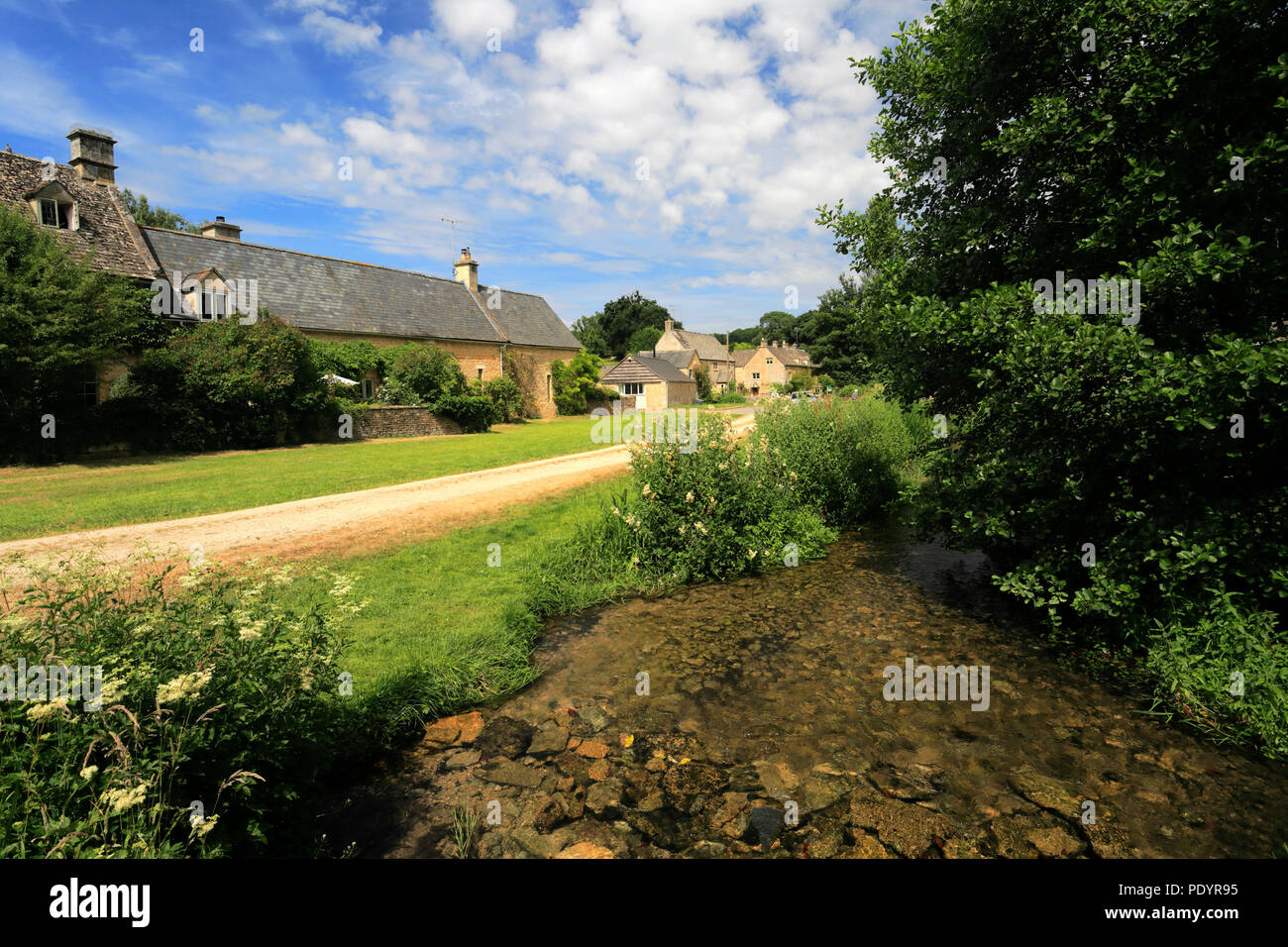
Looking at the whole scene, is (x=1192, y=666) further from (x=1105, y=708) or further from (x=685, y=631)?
(x=685, y=631)

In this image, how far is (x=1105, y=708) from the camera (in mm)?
5840

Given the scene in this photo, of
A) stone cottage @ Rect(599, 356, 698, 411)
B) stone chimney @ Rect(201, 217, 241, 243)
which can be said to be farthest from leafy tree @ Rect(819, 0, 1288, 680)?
stone cottage @ Rect(599, 356, 698, 411)

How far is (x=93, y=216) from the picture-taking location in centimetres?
2378

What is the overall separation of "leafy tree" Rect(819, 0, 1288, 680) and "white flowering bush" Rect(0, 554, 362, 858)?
6.82 metres

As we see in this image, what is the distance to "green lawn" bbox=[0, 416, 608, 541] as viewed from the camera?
10.9 metres

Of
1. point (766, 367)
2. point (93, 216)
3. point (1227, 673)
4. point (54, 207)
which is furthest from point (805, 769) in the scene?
point (766, 367)

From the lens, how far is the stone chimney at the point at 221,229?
108 feet

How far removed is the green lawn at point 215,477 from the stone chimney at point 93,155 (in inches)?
580

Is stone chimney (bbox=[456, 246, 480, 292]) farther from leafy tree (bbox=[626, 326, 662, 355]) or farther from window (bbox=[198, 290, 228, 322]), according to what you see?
leafy tree (bbox=[626, 326, 662, 355])

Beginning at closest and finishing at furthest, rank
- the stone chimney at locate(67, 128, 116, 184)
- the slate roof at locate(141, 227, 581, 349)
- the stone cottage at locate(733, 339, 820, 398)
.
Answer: the stone chimney at locate(67, 128, 116, 184) → the slate roof at locate(141, 227, 581, 349) → the stone cottage at locate(733, 339, 820, 398)

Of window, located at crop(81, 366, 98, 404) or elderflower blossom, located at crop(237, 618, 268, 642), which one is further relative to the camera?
window, located at crop(81, 366, 98, 404)

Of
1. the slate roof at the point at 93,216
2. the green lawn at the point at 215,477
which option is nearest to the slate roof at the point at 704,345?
the green lawn at the point at 215,477
